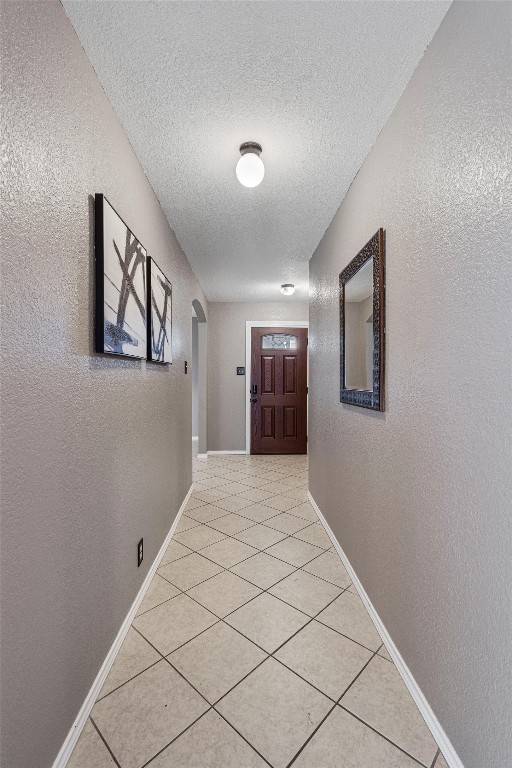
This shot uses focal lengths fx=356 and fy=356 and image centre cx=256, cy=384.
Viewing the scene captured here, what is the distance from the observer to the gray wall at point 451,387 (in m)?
0.90

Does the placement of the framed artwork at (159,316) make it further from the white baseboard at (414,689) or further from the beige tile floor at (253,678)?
the white baseboard at (414,689)

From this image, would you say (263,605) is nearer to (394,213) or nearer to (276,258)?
(394,213)

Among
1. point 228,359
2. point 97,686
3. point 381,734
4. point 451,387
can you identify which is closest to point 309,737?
point 381,734

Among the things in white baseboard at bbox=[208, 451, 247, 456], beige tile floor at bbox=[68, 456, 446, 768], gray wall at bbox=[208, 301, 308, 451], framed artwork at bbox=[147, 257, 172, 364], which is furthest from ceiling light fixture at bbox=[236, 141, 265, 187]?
white baseboard at bbox=[208, 451, 247, 456]

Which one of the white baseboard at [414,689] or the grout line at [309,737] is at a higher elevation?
the white baseboard at [414,689]

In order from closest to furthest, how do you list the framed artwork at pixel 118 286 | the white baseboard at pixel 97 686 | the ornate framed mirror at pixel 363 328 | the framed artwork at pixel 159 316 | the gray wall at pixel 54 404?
the gray wall at pixel 54 404 → the white baseboard at pixel 97 686 → the framed artwork at pixel 118 286 → the ornate framed mirror at pixel 363 328 → the framed artwork at pixel 159 316

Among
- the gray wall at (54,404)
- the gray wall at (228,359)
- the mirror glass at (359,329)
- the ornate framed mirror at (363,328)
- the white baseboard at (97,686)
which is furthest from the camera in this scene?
the gray wall at (228,359)

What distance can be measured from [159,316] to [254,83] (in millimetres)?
1289

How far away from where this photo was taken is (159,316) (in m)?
2.25

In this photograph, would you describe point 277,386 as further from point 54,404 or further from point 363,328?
point 54,404

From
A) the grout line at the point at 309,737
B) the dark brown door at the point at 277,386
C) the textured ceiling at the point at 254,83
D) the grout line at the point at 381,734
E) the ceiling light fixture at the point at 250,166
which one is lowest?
the grout line at the point at 309,737

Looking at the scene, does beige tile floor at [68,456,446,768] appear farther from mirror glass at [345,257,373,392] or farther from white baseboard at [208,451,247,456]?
white baseboard at [208,451,247,456]

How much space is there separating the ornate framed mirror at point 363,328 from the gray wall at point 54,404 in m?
1.20

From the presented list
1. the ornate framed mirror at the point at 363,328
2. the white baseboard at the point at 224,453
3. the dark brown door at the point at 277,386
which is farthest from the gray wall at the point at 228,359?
the ornate framed mirror at the point at 363,328
